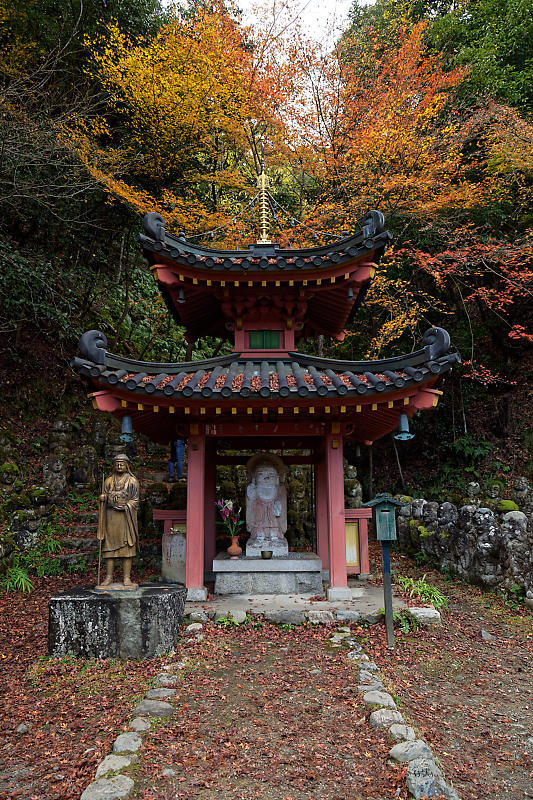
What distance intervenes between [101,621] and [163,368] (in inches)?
155

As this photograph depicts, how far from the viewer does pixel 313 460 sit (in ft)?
33.6

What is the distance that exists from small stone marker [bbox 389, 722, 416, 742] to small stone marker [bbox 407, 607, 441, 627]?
11.1 ft

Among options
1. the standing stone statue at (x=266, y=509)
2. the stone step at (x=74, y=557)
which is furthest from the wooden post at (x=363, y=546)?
the stone step at (x=74, y=557)

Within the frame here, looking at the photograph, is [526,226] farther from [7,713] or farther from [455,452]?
[7,713]

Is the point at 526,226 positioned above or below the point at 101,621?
above

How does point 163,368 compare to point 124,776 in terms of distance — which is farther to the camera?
point 163,368

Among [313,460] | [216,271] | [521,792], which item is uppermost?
[216,271]

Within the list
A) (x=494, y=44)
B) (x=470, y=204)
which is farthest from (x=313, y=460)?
(x=494, y=44)

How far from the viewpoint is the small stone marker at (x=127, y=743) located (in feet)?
12.5

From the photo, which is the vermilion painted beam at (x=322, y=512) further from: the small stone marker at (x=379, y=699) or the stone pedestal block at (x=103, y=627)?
the small stone marker at (x=379, y=699)

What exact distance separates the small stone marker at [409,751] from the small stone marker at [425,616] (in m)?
3.68

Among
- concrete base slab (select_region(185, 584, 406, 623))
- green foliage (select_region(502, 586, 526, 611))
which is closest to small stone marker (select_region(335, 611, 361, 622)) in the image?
concrete base slab (select_region(185, 584, 406, 623))

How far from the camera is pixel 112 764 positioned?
11.8 ft

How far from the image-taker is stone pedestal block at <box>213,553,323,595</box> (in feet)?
27.4
